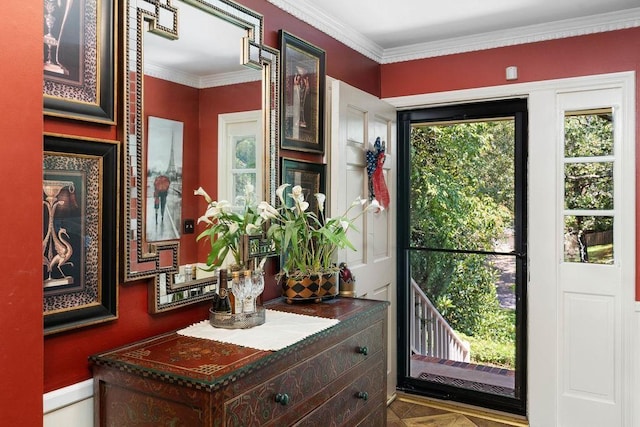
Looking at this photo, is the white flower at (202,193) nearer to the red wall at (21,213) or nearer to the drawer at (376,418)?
the red wall at (21,213)

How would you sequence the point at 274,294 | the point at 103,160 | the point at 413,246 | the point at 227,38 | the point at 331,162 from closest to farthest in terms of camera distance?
the point at 103,160 < the point at 227,38 < the point at 274,294 < the point at 331,162 < the point at 413,246

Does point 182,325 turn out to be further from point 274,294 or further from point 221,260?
point 274,294

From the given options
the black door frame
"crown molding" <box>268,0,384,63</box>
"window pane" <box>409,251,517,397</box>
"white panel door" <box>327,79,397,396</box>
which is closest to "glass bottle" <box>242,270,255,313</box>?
"white panel door" <box>327,79,397,396</box>

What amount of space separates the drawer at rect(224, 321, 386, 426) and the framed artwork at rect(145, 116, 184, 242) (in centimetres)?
69

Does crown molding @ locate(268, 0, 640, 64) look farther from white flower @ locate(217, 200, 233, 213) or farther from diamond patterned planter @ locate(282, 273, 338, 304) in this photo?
diamond patterned planter @ locate(282, 273, 338, 304)

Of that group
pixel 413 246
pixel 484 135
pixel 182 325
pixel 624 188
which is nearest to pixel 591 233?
pixel 624 188

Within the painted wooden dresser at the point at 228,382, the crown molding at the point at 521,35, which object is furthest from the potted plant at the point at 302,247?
the crown molding at the point at 521,35

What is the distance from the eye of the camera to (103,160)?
5.65 ft

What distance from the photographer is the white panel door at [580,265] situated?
3.05m

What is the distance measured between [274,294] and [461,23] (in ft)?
6.59

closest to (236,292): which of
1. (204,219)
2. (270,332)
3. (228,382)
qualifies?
(270,332)

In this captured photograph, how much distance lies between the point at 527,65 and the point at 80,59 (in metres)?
2.70

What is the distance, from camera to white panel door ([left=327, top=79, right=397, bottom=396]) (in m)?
2.94

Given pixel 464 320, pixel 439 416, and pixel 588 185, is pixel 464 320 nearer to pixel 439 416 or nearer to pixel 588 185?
pixel 439 416
